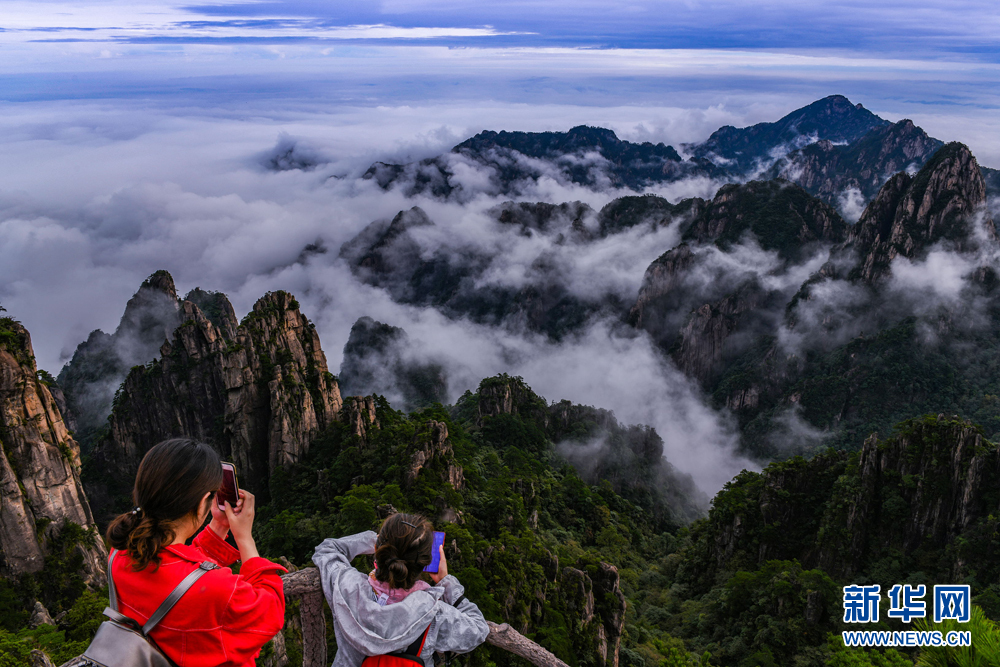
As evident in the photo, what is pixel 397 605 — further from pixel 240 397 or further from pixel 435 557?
pixel 240 397

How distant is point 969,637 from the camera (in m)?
7.70

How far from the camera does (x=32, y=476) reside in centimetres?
2406

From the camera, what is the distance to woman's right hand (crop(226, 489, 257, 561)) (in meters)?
4.49

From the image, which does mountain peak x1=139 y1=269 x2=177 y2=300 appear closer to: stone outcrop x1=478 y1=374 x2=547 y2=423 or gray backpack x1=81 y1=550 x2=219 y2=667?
stone outcrop x1=478 y1=374 x2=547 y2=423

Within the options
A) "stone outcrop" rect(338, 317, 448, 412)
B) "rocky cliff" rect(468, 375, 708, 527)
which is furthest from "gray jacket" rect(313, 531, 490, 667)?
"stone outcrop" rect(338, 317, 448, 412)

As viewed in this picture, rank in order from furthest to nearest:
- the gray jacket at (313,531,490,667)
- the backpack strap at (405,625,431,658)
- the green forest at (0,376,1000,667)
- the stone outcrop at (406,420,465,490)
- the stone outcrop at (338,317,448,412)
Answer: the stone outcrop at (338,317,448,412), the stone outcrop at (406,420,465,490), the green forest at (0,376,1000,667), the backpack strap at (405,625,431,658), the gray jacket at (313,531,490,667)

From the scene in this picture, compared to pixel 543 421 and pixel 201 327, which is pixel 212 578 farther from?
pixel 543 421

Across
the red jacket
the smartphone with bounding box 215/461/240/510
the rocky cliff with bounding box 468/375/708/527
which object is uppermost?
the smartphone with bounding box 215/461/240/510

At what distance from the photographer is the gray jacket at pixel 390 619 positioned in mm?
4926

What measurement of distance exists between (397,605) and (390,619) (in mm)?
143

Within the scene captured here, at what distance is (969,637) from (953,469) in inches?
1742

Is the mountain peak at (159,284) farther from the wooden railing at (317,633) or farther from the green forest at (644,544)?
the wooden railing at (317,633)

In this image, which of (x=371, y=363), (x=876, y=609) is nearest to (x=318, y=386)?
(x=876, y=609)

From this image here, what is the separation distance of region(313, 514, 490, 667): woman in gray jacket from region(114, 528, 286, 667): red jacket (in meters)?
0.91
